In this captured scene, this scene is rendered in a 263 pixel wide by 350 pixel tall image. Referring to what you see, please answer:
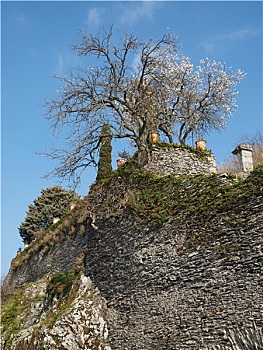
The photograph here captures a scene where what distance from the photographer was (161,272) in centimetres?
1202

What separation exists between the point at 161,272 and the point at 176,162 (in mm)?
3899

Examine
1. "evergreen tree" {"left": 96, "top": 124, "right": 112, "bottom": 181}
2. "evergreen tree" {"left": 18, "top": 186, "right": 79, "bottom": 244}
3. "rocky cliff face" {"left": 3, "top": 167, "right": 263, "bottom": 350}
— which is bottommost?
"rocky cliff face" {"left": 3, "top": 167, "right": 263, "bottom": 350}

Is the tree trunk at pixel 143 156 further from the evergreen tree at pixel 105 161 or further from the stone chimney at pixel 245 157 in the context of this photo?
the evergreen tree at pixel 105 161

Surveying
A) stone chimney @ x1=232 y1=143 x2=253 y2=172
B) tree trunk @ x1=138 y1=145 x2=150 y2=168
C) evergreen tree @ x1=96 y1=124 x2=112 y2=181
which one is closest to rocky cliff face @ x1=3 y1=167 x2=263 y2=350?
tree trunk @ x1=138 y1=145 x2=150 y2=168

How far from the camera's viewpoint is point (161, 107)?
22.0 meters

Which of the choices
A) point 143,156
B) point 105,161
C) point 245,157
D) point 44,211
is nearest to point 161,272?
point 143,156

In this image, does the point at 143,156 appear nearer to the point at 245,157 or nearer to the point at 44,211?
the point at 245,157

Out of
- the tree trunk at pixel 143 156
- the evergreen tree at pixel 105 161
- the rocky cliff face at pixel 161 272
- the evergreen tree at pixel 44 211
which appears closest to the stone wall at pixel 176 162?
the tree trunk at pixel 143 156

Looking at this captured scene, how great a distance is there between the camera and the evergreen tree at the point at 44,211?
34188 millimetres

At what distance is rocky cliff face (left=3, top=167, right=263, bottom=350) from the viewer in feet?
34.0

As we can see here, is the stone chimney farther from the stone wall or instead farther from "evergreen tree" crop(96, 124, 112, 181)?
"evergreen tree" crop(96, 124, 112, 181)

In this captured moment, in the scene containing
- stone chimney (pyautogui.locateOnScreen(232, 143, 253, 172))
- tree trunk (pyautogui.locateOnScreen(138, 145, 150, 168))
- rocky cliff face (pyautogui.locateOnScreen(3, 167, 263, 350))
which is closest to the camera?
Answer: rocky cliff face (pyautogui.locateOnScreen(3, 167, 263, 350))

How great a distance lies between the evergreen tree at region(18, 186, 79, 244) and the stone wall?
65.5 ft

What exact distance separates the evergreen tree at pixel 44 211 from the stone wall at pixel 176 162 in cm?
1997
